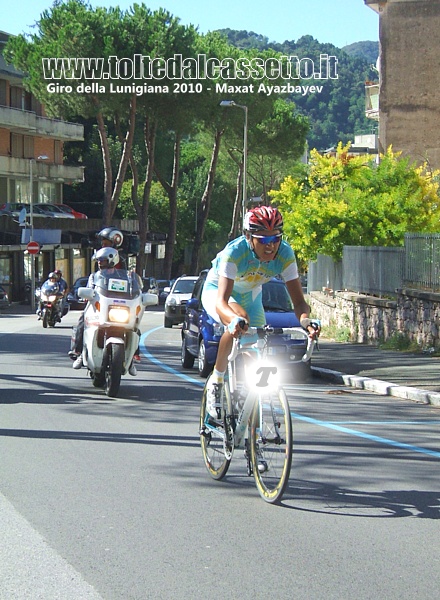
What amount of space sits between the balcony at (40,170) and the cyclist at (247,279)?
197 feet

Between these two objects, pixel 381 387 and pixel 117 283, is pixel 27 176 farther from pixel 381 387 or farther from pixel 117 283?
pixel 117 283

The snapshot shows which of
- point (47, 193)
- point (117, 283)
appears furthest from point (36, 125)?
point (117, 283)

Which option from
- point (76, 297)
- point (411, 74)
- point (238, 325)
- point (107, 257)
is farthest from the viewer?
point (411, 74)

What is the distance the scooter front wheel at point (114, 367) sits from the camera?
516 inches

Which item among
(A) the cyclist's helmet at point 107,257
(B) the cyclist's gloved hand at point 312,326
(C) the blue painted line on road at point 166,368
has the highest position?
(A) the cyclist's helmet at point 107,257

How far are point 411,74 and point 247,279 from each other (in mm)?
43549

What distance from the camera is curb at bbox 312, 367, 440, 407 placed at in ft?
46.5

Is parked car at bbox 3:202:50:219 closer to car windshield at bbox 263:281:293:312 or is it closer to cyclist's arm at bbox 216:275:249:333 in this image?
car windshield at bbox 263:281:293:312

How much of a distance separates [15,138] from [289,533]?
216 feet

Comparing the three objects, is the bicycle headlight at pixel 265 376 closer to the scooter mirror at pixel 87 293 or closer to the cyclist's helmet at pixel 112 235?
the scooter mirror at pixel 87 293

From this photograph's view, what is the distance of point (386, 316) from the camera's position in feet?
75.9

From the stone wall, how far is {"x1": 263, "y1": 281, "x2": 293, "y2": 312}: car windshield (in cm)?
303

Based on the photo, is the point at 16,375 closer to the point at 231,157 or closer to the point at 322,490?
the point at 322,490

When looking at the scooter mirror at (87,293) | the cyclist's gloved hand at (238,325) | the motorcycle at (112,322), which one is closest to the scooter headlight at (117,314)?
the motorcycle at (112,322)
